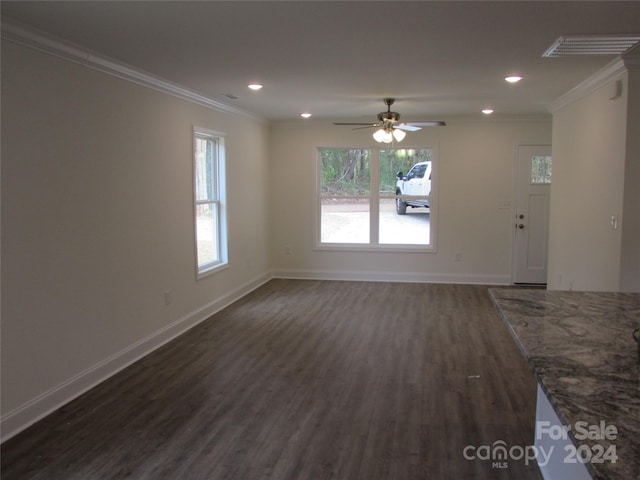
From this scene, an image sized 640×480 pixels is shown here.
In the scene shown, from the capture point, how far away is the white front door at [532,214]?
23.5 ft

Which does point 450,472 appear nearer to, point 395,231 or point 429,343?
point 429,343

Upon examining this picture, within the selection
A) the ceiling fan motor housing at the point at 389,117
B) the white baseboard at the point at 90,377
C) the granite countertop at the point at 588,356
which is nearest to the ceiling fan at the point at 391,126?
the ceiling fan motor housing at the point at 389,117

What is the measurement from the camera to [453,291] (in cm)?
692

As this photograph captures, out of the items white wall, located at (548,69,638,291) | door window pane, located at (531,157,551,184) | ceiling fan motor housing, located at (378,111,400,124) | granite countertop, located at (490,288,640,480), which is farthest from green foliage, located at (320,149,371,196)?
granite countertop, located at (490,288,640,480)

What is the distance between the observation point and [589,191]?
467 centimetres

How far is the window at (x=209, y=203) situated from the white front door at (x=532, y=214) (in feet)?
13.7

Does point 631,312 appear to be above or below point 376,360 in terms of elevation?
above

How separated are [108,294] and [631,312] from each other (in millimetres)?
3372

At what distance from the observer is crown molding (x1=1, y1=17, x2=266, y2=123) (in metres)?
2.89

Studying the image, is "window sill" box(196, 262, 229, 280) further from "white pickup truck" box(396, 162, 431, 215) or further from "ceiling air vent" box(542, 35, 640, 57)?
"ceiling air vent" box(542, 35, 640, 57)

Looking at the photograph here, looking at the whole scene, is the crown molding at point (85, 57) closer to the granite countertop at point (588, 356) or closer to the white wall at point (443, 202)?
the white wall at point (443, 202)

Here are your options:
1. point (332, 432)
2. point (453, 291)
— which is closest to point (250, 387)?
point (332, 432)

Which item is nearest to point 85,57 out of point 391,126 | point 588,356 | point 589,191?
point 391,126

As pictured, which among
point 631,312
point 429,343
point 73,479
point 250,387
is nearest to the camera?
point 631,312
